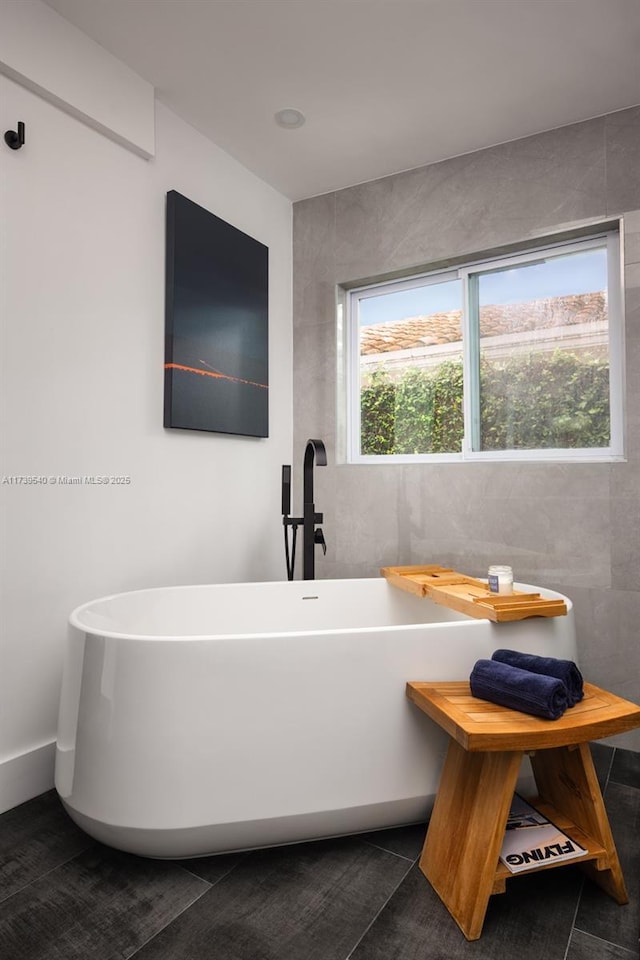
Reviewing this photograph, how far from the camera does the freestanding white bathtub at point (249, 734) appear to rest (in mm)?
1489

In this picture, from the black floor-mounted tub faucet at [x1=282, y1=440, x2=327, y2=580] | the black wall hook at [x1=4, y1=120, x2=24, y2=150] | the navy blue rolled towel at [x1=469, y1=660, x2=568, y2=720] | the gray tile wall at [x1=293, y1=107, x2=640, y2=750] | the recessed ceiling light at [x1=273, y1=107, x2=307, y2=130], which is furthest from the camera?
the black floor-mounted tub faucet at [x1=282, y1=440, x2=327, y2=580]

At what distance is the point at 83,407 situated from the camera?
2.11 m

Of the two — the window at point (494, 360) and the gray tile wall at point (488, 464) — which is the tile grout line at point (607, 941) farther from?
the window at point (494, 360)

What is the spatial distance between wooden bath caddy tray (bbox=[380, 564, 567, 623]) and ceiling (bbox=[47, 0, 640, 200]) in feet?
6.12

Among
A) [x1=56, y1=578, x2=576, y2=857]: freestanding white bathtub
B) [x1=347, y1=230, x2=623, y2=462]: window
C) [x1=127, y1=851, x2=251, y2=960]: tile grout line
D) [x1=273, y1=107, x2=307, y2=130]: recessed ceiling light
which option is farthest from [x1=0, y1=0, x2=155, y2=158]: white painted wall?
[x1=127, y1=851, x2=251, y2=960]: tile grout line

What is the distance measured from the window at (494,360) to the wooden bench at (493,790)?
1326mm

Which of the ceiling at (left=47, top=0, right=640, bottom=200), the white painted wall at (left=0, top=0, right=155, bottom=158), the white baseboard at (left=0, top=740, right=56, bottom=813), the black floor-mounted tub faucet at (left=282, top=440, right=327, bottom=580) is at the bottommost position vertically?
the white baseboard at (left=0, top=740, right=56, bottom=813)

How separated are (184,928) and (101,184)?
2281 mm

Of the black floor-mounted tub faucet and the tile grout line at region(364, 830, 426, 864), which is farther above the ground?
the black floor-mounted tub faucet

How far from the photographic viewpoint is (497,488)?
2615 mm

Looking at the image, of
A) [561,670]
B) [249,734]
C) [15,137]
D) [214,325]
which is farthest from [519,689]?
[15,137]

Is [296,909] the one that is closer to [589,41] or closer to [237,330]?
[237,330]

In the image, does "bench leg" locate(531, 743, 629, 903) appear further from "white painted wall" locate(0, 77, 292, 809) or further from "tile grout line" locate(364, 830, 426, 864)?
"white painted wall" locate(0, 77, 292, 809)

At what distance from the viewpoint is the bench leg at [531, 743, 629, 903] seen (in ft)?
4.73
